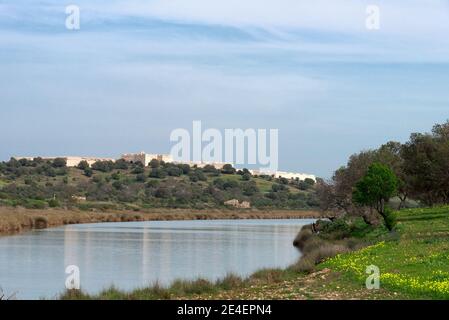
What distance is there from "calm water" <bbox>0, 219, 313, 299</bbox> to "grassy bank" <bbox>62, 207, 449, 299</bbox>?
299cm

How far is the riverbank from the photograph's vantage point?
73625 mm

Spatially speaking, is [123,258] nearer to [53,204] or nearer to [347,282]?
[347,282]

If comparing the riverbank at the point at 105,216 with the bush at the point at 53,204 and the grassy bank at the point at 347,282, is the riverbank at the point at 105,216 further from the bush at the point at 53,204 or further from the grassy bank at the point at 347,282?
the grassy bank at the point at 347,282

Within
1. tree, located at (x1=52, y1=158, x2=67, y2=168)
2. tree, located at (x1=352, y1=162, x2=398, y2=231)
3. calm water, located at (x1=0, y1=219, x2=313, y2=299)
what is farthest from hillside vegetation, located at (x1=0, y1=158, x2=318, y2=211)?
tree, located at (x1=352, y1=162, x2=398, y2=231)

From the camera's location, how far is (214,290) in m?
26.0

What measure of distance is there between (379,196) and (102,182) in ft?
334

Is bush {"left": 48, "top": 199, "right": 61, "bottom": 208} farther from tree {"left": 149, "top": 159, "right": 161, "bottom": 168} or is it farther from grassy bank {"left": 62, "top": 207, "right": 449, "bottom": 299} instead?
tree {"left": 149, "top": 159, "right": 161, "bottom": 168}

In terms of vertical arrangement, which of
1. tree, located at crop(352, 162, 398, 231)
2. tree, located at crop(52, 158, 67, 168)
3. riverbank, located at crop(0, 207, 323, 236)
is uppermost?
tree, located at crop(52, 158, 67, 168)

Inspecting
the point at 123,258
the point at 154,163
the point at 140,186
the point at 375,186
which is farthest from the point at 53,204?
the point at 154,163

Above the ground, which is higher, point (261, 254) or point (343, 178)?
point (343, 178)

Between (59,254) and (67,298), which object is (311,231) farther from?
(67,298)

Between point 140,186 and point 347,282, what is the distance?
409 feet

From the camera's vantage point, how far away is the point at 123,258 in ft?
146
